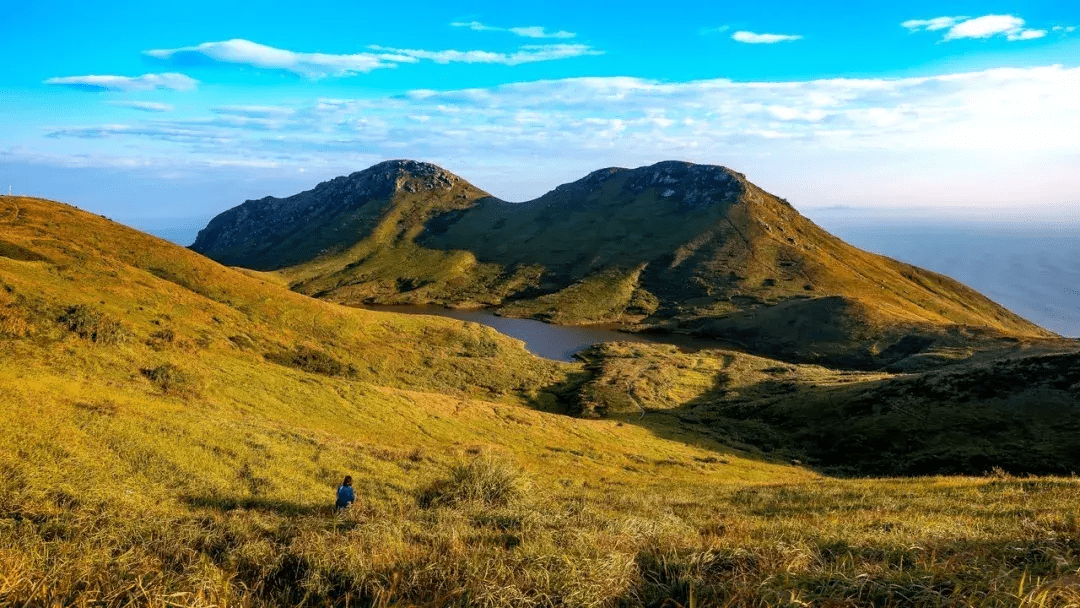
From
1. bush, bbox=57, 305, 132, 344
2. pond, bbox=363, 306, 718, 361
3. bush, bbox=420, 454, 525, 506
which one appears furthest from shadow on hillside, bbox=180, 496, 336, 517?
pond, bbox=363, 306, 718, 361

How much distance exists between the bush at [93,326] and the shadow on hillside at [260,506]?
23434 mm

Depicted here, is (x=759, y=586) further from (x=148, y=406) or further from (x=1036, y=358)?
(x=1036, y=358)

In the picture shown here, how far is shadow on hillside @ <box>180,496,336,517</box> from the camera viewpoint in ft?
56.4

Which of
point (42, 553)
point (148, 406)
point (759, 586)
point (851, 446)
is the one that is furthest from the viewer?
point (851, 446)

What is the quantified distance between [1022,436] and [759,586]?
190 feet

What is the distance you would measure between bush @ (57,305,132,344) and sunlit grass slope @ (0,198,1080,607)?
0.55 feet

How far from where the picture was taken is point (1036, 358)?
5994 cm

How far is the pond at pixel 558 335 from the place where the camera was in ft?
432

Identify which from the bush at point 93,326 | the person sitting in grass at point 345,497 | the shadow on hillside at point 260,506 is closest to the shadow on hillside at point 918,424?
the shadow on hillside at point 260,506

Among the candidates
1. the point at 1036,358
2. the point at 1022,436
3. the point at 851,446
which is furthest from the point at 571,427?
the point at 1036,358

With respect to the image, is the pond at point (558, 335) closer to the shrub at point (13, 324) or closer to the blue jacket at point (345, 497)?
the shrub at point (13, 324)

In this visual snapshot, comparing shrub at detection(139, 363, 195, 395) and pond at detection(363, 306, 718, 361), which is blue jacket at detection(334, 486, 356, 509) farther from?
A: pond at detection(363, 306, 718, 361)

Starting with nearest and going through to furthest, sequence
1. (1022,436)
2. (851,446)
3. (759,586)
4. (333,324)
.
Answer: (759,586) → (1022,436) → (851,446) → (333,324)

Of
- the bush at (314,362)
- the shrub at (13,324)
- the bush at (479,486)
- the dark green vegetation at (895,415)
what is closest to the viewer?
the bush at (479,486)
